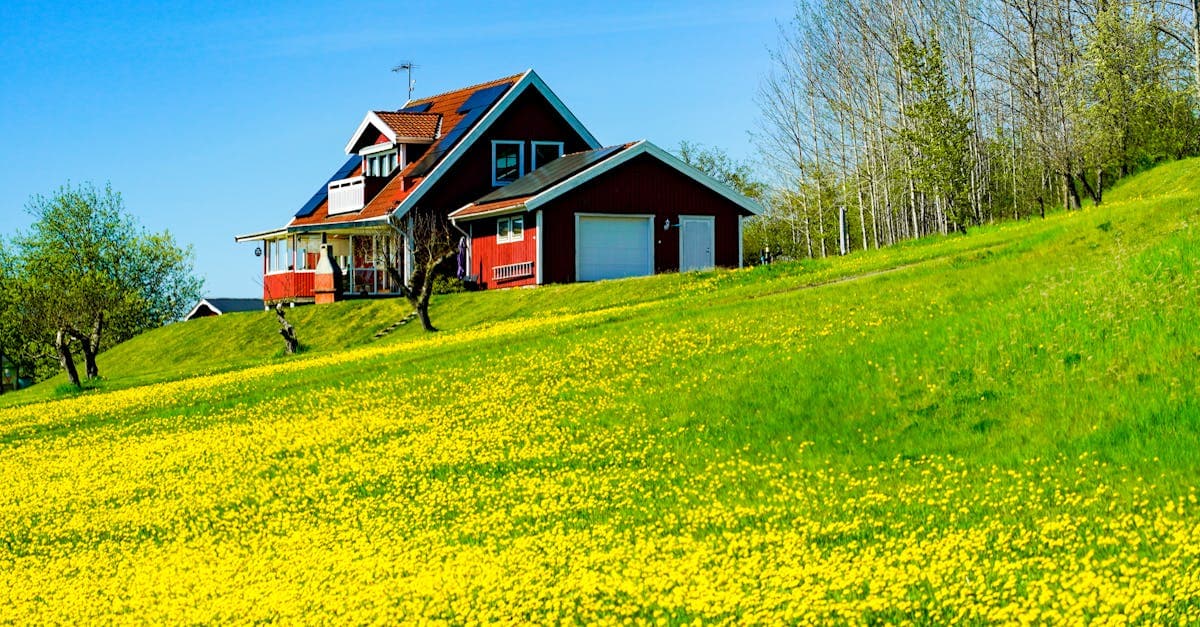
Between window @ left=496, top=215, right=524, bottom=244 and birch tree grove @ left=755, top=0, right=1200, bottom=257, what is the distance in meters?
15.3

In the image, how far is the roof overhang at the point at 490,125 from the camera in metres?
54.9

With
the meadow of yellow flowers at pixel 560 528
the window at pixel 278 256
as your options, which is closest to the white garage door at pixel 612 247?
the window at pixel 278 256

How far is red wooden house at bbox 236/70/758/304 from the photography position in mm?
50625

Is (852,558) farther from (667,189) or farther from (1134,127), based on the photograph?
(1134,127)

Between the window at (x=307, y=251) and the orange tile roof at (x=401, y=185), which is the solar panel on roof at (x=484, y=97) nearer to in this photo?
the orange tile roof at (x=401, y=185)

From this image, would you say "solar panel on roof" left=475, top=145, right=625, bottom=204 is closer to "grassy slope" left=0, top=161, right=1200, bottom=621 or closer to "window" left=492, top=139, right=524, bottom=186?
"window" left=492, top=139, right=524, bottom=186

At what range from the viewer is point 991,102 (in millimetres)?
67500

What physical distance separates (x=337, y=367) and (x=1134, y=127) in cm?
4155

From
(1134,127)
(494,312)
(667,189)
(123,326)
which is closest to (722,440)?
(494,312)

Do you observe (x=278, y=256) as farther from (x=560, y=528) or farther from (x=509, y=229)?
(x=560, y=528)

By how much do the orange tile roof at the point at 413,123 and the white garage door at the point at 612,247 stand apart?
12.2 m

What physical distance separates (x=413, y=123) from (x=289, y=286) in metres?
9.78

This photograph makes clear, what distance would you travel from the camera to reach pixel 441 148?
5681 cm

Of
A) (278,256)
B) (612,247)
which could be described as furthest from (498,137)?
(278,256)
